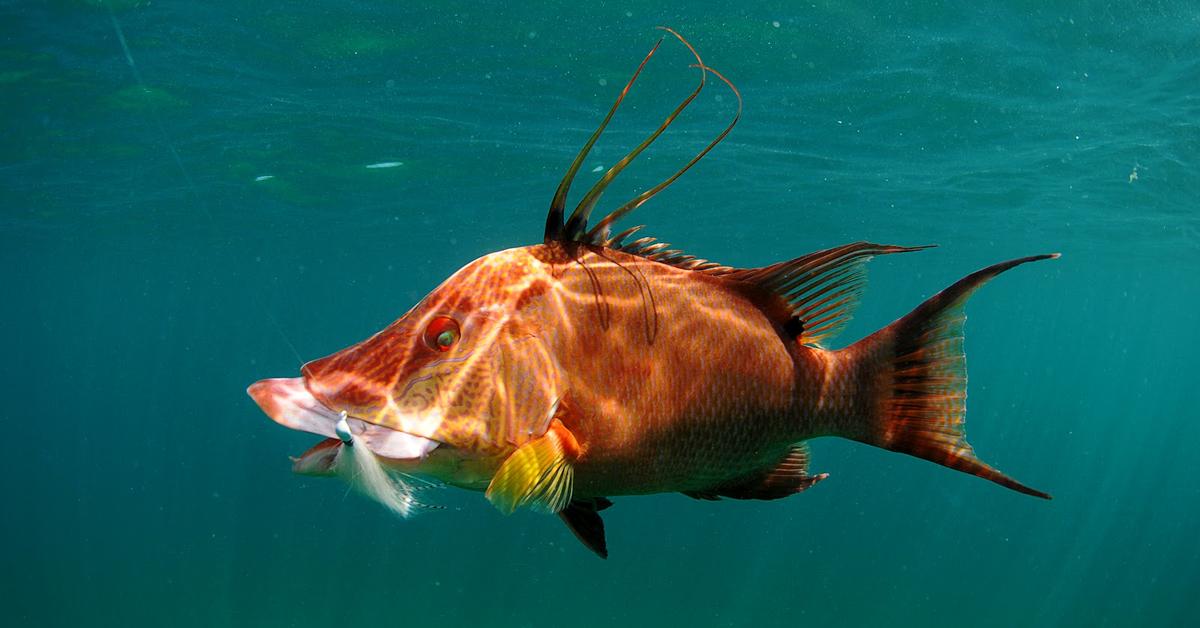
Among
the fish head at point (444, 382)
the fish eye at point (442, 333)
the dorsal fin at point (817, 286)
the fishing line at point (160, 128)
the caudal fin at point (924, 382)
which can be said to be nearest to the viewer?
the fish head at point (444, 382)

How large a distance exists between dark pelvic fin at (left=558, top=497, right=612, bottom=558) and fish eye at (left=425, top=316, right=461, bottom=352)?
62 cm

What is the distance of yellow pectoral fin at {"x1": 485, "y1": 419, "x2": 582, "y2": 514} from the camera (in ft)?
6.20

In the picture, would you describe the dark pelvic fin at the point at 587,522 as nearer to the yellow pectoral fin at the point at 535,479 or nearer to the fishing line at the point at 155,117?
the yellow pectoral fin at the point at 535,479

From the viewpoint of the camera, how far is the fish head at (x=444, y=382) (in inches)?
78.5

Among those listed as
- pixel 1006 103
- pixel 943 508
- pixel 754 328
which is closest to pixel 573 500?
pixel 754 328

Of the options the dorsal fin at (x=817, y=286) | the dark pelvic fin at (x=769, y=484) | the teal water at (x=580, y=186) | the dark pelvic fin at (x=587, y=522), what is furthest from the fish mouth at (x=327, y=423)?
the teal water at (x=580, y=186)

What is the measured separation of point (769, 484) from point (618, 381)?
739mm

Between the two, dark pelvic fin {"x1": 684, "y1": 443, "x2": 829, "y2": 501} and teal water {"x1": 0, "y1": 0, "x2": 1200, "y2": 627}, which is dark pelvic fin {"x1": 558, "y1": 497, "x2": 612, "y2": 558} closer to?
dark pelvic fin {"x1": 684, "y1": 443, "x2": 829, "y2": 501}

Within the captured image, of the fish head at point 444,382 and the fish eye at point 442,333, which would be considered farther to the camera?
the fish eye at point 442,333

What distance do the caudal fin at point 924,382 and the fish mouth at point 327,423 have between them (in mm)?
1389

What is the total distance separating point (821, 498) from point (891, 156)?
20382 millimetres

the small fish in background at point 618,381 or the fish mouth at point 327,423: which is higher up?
the small fish in background at point 618,381

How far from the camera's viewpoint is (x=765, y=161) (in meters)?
20.0

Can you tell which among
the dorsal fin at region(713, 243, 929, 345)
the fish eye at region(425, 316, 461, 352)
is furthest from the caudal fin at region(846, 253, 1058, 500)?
the fish eye at region(425, 316, 461, 352)
